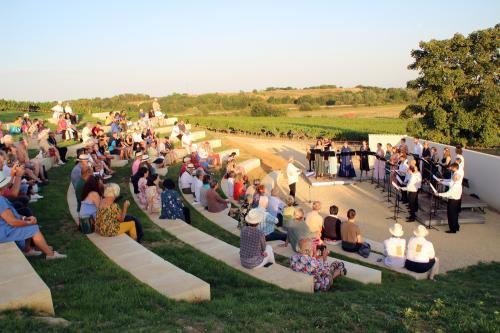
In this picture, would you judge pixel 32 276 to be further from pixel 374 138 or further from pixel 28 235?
pixel 374 138

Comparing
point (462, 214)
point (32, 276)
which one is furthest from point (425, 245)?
point (32, 276)

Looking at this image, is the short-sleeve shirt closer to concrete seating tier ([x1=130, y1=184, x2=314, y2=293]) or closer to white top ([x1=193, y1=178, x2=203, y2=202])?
concrete seating tier ([x1=130, y1=184, x2=314, y2=293])

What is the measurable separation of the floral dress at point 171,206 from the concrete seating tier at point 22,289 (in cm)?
445

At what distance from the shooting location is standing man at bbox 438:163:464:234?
11395 millimetres

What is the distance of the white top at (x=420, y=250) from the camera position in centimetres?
830

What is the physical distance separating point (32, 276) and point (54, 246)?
2.51 m

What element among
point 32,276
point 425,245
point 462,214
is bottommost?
point 462,214

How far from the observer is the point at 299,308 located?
5.52m

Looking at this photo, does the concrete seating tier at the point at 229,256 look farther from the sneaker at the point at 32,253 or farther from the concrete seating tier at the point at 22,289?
the concrete seating tier at the point at 22,289

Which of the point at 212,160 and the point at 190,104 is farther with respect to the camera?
the point at 190,104

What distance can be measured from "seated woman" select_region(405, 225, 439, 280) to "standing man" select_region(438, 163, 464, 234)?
3336mm

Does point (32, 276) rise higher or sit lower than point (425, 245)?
higher

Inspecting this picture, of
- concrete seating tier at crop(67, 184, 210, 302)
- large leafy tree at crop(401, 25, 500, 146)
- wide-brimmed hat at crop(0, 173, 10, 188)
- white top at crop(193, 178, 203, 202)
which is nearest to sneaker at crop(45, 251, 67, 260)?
concrete seating tier at crop(67, 184, 210, 302)

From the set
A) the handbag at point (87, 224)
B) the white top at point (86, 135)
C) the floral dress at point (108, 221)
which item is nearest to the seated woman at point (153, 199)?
the handbag at point (87, 224)
